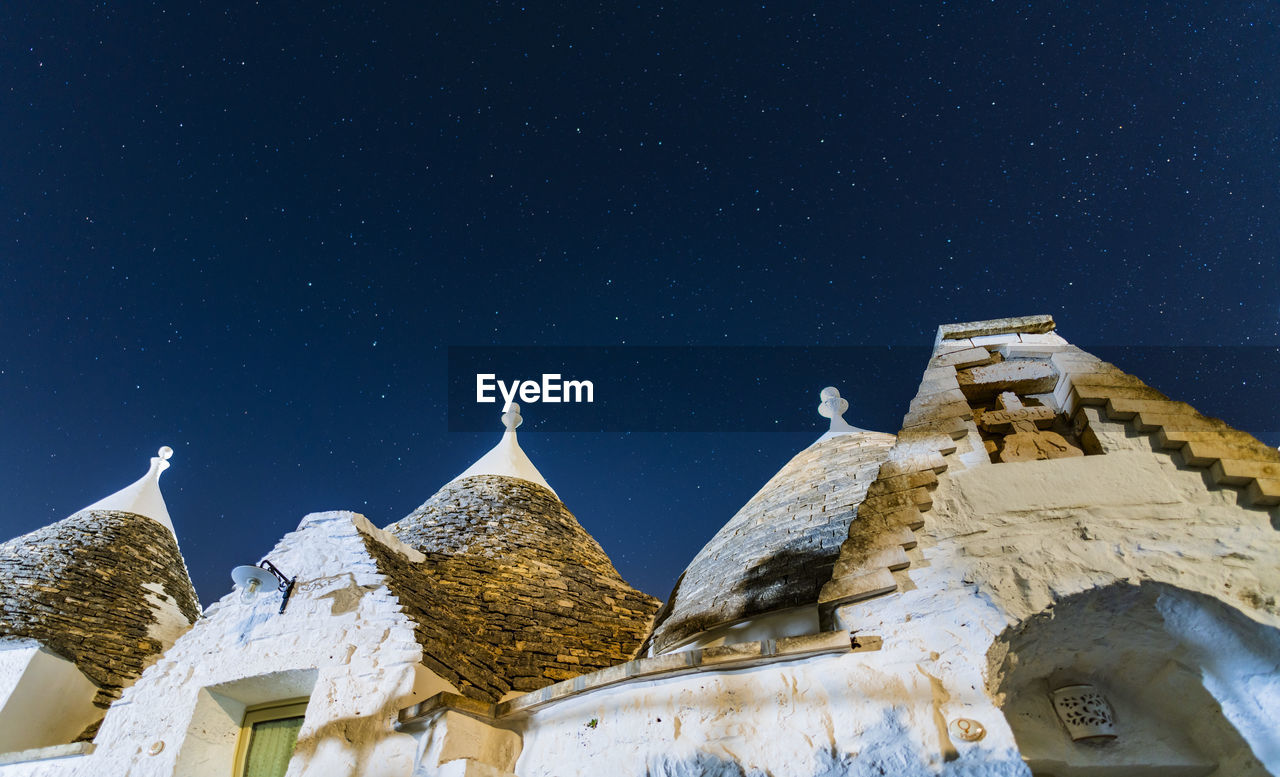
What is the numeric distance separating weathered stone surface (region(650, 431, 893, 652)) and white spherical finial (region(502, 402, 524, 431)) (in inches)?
246

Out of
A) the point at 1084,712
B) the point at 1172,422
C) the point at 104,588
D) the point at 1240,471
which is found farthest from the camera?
the point at 104,588

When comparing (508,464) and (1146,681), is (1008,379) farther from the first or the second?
(508,464)

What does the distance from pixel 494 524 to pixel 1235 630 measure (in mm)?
8852

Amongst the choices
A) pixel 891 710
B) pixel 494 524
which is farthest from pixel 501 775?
pixel 494 524

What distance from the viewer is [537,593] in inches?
356

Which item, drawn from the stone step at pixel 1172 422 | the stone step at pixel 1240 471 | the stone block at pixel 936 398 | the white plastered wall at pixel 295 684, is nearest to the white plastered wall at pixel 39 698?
the white plastered wall at pixel 295 684

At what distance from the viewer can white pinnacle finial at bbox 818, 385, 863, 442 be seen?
35.4 feet

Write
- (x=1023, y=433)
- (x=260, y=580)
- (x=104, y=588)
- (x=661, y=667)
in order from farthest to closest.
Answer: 1. (x=104, y=588)
2. (x=260, y=580)
3. (x=1023, y=433)
4. (x=661, y=667)

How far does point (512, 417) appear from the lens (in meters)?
14.7

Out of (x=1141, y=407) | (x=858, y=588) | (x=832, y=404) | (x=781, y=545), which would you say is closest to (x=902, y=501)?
(x=858, y=588)

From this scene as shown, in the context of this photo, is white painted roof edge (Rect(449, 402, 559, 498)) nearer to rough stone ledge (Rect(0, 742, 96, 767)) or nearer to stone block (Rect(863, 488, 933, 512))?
rough stone ledge (Rect(0, 742, 96, 767))

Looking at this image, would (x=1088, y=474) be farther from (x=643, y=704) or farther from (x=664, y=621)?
(x=664, y=621)

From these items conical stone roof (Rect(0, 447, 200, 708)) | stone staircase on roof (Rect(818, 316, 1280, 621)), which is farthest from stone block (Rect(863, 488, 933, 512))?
conical stone roof (Rect(0, 447, 200, 708))

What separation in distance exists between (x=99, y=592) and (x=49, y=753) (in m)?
4.10
